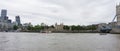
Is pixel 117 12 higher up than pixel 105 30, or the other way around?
pixel 117 12

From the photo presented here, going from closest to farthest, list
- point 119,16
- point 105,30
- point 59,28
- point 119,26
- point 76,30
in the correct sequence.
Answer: point 119,26
point 119,16
point 105,30
point 76,30
point 59,28

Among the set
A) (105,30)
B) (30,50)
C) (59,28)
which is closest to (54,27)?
(59,28)

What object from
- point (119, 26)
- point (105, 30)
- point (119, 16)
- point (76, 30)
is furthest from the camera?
point (76, 30)

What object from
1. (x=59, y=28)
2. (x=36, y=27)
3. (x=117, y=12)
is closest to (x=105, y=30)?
(x=117, y=12)

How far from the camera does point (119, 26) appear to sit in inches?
4213

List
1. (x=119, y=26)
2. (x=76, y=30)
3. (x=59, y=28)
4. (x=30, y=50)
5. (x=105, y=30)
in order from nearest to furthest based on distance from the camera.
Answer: (x=30, y=50) < (x=119, y=26) < (x=105, y=30) < (x=76, y=30) < (x=59, y=28)

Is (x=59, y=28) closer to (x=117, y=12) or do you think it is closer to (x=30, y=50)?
(x=117, y=12)

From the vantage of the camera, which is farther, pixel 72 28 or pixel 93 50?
pixel 72 28

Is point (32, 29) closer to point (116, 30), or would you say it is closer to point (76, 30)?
point (76, 30)

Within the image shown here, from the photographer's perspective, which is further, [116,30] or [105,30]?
[105,30]

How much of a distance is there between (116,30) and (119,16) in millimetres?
11187

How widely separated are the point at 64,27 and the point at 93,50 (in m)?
165

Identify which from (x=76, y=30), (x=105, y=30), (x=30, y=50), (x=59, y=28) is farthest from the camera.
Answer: (x=59, y=28)

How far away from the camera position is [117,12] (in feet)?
382
